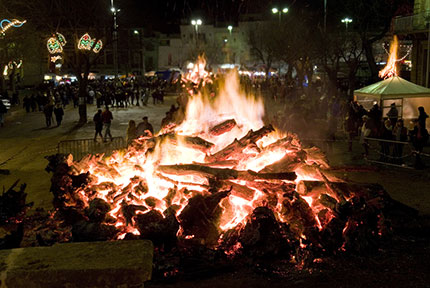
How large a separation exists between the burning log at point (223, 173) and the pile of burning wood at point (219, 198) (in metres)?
0.02

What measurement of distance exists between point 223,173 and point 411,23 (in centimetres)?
2324

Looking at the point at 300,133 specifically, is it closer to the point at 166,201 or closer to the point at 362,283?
the point at 166,201

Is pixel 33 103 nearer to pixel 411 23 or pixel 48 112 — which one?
pixel 48 112

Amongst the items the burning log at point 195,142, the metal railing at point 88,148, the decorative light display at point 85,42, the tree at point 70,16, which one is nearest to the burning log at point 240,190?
the burning log at point 195,142

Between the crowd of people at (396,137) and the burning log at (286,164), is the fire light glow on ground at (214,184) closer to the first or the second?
the burning log at (286,164)

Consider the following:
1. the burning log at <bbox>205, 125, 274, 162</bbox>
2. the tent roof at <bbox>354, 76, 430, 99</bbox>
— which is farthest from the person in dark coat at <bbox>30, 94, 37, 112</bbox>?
the burning log at <bbox>205, 125, 274, 162</bbox>

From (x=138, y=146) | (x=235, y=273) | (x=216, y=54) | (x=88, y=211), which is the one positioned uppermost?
(x=216, y=54)

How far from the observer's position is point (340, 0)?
120ft

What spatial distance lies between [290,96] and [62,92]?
1913cm

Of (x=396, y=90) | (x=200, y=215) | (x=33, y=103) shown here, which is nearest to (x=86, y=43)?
(x=33, y=103)

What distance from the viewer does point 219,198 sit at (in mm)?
7863

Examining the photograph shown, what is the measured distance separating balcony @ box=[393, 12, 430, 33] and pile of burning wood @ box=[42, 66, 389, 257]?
64.4 ft

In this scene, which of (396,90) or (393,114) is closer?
(393,114)

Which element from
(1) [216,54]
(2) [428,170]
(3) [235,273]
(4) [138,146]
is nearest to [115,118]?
(4) [138,146]
